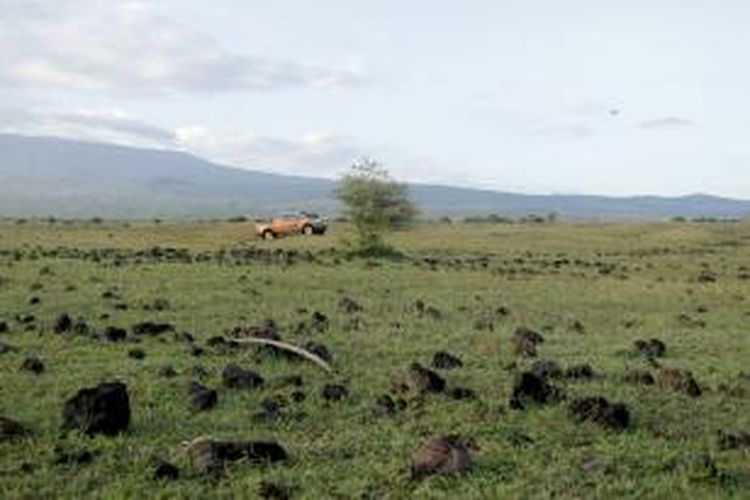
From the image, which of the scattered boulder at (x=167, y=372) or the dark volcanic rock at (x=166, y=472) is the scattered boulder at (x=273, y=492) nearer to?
the dark volcanic rock at (x=166, y=472)

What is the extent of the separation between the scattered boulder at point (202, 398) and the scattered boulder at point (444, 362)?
4406 millimetres

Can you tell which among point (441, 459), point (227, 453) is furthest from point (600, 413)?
point (227, 453)

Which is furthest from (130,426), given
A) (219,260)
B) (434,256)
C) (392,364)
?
(434,256)

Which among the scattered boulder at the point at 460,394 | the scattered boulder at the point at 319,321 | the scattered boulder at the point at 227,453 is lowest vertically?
the scattered boulder at the point at 319,321

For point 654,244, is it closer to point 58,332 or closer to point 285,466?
point 58,332

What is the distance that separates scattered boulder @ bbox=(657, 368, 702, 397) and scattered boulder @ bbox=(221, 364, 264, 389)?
535 centimetres

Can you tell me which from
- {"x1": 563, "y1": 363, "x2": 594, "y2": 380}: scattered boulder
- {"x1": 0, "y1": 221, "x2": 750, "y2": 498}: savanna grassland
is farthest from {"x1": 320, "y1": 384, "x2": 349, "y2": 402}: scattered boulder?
{"x1": 563, "y1": 363, "x2": 594, "y2": 380}: scattered boulder

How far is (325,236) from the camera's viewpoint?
257 feet

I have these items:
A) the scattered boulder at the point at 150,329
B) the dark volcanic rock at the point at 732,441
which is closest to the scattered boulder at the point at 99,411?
the dark volcanic rock at the point at 732,441

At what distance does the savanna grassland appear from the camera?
1113 centimetres

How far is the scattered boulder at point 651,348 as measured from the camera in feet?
69.1

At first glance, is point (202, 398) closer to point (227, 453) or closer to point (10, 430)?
point (10, 430)

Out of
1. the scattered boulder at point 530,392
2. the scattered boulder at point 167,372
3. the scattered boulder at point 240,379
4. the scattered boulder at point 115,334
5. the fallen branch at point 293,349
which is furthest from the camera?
the scattered boulder at point 115,334

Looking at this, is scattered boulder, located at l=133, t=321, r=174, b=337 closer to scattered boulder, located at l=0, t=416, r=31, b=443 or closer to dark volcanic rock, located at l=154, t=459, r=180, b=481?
scattered boulder, located at l=0, t=416, r=31, b=443
